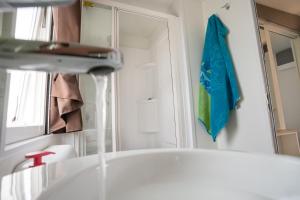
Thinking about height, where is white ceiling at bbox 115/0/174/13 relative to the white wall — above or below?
above

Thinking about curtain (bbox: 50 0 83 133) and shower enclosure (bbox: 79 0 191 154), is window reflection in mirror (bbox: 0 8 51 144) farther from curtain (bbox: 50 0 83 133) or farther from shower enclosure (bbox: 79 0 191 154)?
shower enclosure (bbox: 79 0 191 154)

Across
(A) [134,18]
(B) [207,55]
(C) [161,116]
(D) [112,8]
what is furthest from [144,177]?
(A) [134,18]

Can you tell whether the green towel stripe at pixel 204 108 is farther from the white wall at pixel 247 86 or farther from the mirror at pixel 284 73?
the mirror at pixel 284 73

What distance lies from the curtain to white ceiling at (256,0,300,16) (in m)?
1.45

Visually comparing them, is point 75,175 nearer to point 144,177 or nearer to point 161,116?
point 144,177

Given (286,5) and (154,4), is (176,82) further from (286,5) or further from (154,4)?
(286,5)

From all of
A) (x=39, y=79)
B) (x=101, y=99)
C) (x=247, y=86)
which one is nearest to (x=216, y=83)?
(x=247, y=86)

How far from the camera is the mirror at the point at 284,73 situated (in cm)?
113

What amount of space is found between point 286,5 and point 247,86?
0.61m

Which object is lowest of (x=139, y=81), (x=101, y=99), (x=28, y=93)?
(x=101, y=99)

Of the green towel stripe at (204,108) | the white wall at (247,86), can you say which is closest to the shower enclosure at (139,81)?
the green towel stripe at (204,108)

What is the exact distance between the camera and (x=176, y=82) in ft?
5.90

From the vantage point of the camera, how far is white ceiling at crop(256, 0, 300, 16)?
44.6 inches

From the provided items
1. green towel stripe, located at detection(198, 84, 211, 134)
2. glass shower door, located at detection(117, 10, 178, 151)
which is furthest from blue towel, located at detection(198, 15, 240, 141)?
glass shower door, located at detection(117, 10, 178, 151)
